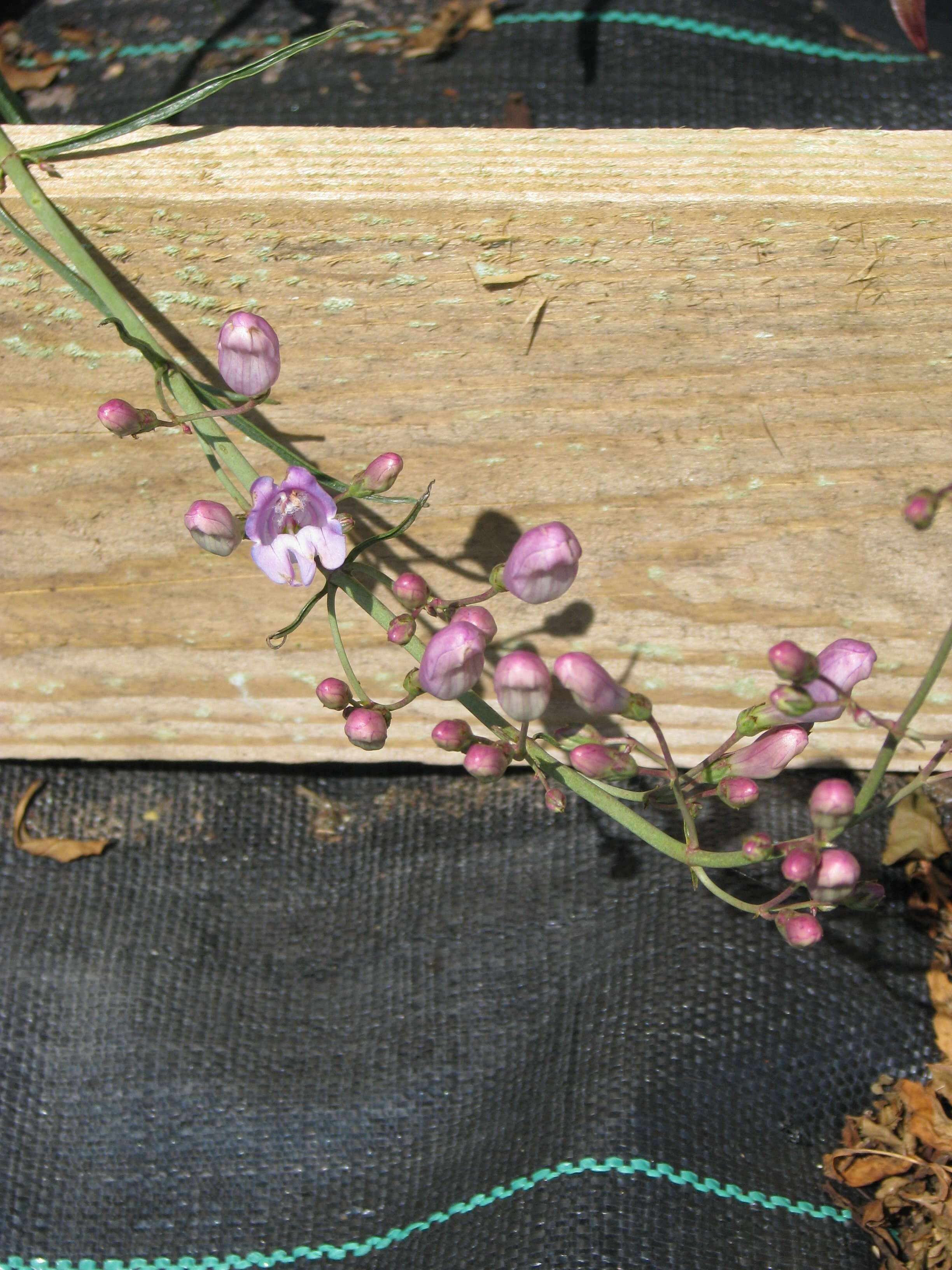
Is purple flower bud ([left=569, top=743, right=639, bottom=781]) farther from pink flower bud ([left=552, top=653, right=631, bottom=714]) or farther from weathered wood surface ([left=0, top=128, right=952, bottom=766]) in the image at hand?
weathered wood surface ([left=0, top=128, right=952, bottom=766])

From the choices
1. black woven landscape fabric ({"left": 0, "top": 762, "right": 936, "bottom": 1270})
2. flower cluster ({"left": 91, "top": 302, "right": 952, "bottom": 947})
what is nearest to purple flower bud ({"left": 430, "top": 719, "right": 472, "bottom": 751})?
flower cluster ({"left": 91, "top": 302, "right": 952, "bottom": 947})

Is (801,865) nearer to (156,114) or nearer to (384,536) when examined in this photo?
(384,536)

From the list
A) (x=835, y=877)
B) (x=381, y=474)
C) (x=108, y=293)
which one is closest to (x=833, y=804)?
(x=835, y=877)

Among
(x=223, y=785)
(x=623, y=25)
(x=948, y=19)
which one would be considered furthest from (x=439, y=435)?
(x=948, y=19)

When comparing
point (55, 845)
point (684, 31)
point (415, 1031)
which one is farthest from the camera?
point (684, 31)

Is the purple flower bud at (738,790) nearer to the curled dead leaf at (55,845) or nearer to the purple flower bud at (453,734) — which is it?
the purple flower bud at (453,734)
